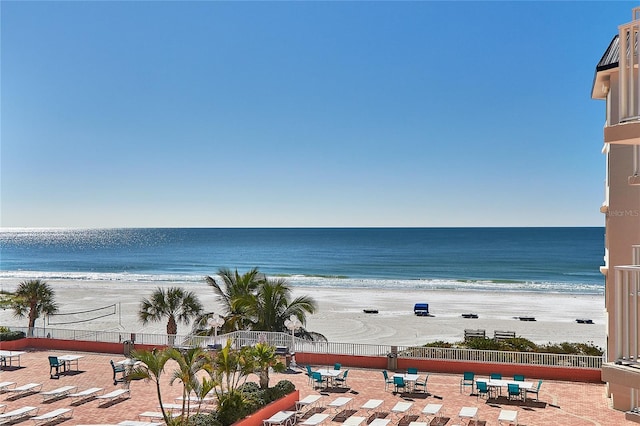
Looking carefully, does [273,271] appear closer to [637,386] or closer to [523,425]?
[523,425]

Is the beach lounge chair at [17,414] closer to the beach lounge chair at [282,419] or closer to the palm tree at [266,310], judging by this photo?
the beach lounge chair at [282,419]

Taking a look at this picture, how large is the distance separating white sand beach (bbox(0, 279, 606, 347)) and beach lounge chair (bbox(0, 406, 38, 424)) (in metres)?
19.8

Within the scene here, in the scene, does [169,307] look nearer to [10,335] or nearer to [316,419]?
[10,335]

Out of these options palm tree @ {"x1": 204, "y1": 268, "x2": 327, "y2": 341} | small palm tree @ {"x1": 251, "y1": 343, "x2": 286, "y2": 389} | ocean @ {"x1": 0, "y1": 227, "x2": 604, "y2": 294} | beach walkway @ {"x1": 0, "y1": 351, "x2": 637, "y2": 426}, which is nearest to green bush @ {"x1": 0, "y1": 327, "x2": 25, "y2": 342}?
beach walkway @ {"x1": 0, "y1": 351, "x2": 637, "y2": 426}

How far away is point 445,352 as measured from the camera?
2223 cm

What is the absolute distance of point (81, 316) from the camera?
45.4 m

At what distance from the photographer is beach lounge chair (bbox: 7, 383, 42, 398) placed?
1833cm

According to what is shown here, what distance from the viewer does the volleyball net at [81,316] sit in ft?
140

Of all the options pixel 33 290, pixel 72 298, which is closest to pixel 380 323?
pixel 33 290

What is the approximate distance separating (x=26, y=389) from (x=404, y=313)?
32653 millimetres

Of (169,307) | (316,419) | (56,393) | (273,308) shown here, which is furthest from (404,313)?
(56,393)

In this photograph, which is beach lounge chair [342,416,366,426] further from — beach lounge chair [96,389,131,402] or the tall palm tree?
the tall palm tree

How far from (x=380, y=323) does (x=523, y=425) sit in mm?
25748

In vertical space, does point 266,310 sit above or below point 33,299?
above
